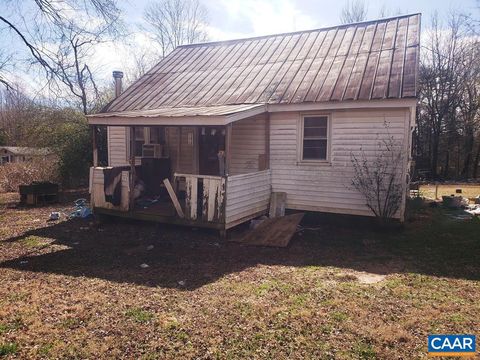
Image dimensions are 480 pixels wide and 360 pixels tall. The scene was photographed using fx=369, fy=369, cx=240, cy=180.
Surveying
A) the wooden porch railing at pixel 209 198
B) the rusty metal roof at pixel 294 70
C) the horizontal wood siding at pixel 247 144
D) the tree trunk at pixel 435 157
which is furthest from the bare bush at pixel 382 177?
the tree trunk at pixel 435 157

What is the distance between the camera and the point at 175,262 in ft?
22.6

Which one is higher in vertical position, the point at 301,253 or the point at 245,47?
the point at 245,47

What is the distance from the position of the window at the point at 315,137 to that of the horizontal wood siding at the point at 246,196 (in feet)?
4.09

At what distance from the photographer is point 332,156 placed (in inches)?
378

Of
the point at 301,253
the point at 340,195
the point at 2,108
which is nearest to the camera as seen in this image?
the point at 301,253

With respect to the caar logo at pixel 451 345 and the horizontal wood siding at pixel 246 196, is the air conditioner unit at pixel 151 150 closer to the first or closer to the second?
the horizontal wood siding at pixel 246 196

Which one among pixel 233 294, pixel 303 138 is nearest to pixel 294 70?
pixel 303 138

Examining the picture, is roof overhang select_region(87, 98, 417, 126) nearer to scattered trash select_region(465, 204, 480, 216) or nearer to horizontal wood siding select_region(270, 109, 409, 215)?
horizontal wood siding select_region(270, 109, 409, 215)

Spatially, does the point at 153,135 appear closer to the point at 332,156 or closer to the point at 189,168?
the point at 189,168

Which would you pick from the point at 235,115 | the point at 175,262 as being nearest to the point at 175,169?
the point at 235,115

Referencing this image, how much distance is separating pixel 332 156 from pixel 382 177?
1.34 metres

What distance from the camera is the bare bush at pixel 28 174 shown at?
1738 cm

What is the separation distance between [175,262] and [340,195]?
188 inches

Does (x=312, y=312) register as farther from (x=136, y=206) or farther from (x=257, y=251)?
(x=136, y=206)
